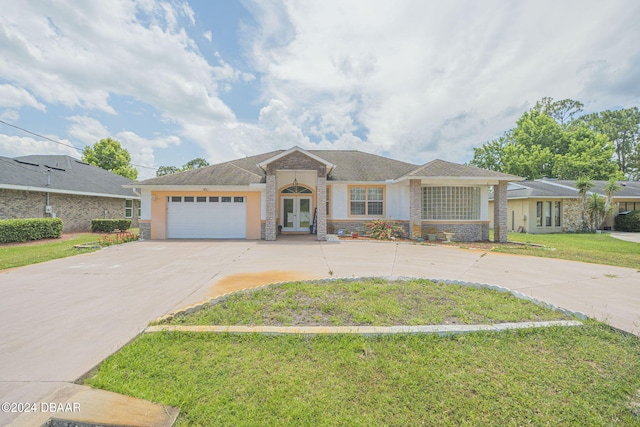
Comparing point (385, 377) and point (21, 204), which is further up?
point (21, 204)

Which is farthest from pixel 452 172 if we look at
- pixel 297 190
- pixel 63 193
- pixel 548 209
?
pixel 63 193

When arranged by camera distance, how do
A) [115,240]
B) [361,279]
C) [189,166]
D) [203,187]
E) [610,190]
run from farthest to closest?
[189,166]
[610,190]
[203,187]
[115,240]
[361,279]

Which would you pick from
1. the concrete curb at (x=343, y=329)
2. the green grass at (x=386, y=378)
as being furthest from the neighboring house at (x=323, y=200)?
the green grass at (x=386, y=378)

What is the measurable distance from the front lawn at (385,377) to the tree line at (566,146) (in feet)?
116

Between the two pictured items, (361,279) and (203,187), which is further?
(203,187)

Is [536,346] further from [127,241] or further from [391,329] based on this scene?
[127,241]

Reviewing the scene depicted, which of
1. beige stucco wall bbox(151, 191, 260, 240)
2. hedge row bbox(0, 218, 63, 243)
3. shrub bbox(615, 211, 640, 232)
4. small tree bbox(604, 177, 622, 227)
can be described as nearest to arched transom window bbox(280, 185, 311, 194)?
beige stucco wall bbox(151, 191, 260, 240)

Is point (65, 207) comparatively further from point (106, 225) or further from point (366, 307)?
point (366, 307)

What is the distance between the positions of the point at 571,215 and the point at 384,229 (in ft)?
53.4

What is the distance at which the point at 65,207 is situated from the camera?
1786 cm

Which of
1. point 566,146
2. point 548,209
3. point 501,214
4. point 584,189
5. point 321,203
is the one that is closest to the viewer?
point 321,203

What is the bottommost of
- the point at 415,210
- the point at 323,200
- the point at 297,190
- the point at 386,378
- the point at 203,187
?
the point at 386,378

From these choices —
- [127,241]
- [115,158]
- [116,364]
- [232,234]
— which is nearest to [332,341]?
[116,364]

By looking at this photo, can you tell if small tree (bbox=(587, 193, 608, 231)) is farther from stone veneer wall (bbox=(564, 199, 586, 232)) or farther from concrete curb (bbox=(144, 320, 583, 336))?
concrete curb (bbox=(144, 320, 583, 336))
